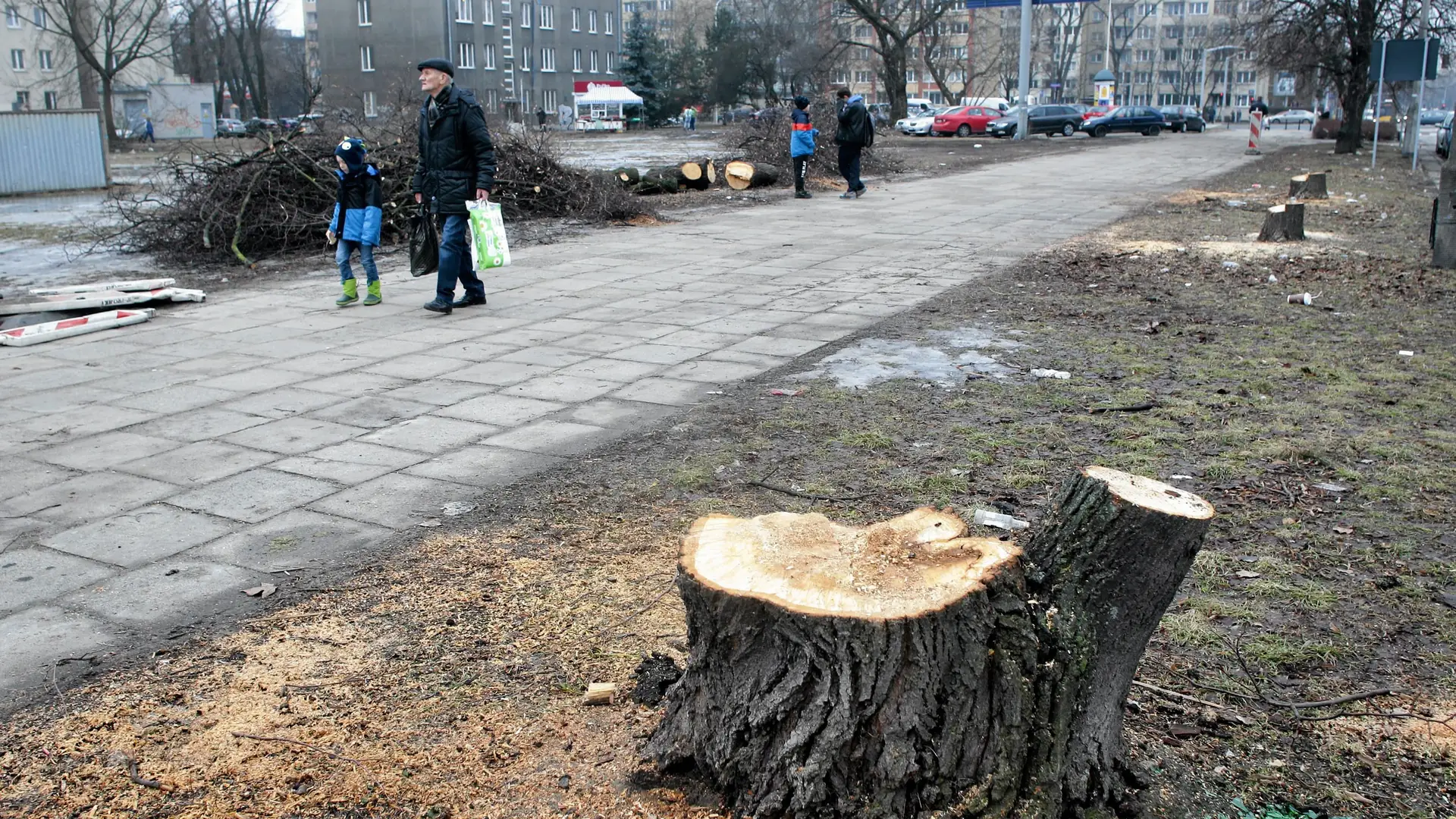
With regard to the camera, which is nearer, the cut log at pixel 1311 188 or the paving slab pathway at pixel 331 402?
the paving slab pathway at pixel 331 402

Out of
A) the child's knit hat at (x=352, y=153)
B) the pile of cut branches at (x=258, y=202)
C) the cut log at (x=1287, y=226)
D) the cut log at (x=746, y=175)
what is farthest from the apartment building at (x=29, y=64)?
the cut log at (x=1287, y=226)

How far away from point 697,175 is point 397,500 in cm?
1645

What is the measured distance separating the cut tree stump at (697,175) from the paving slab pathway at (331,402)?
297 inches

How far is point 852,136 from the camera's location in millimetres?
18750

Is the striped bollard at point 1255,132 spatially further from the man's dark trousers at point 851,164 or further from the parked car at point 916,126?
the man's dark trousers at point 851,164

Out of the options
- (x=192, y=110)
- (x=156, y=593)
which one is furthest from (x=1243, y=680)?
(x=192, y=110)

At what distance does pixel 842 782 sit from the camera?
7.86 ft

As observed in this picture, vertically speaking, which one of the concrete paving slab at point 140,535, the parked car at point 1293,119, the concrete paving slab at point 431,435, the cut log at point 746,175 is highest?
the parked car at point 1293,119

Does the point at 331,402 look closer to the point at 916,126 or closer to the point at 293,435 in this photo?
the point at 293,435

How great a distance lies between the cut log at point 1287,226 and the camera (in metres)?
13.2

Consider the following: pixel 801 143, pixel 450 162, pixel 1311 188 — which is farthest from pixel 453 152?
pixel 1311 188

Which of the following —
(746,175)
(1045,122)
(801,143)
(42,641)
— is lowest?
(42,641)

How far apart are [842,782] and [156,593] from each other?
2555 millimetres

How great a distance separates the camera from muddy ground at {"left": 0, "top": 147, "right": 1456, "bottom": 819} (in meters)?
2.74
